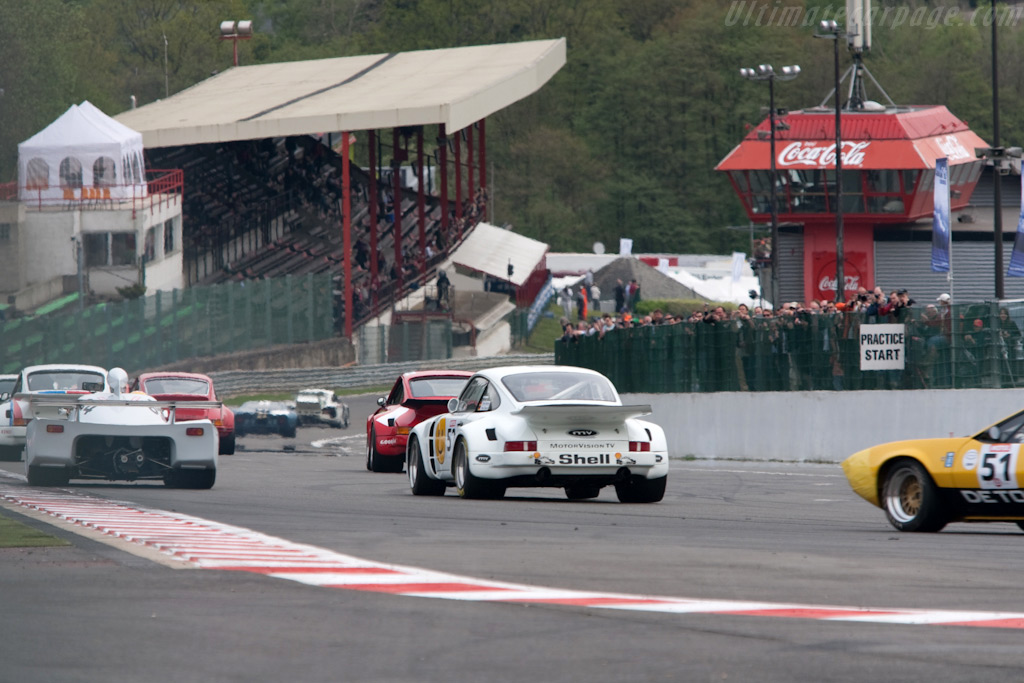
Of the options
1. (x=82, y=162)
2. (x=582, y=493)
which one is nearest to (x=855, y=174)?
(x=82, y=162)

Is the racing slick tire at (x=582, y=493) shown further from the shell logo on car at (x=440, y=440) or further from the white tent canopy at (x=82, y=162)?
the white tent canopy at (x=82, y=162)

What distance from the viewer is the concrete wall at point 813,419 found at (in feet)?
69.0

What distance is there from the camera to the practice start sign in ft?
72.9

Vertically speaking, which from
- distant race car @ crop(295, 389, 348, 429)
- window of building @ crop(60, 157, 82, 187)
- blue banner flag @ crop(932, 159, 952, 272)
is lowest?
distant race car @ crop(295, 389, 348, 429)

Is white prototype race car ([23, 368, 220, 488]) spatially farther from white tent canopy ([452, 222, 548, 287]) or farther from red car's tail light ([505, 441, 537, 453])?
white tent canopy ([452, 222, 548, 287])

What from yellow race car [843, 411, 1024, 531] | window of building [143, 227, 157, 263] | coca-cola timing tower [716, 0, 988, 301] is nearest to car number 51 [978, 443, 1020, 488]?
yellow race car [843, 411, 1024, 531]

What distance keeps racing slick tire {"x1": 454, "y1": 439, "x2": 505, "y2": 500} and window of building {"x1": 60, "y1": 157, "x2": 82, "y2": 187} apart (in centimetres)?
4753

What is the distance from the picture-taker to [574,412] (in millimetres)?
14930

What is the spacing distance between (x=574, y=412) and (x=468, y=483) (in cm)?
126

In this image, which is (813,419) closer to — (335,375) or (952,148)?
(335,375)

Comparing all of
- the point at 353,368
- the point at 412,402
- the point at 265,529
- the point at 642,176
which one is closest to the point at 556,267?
the point at 642,176

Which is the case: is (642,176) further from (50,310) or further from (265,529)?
(265,529)

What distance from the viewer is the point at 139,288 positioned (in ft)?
187

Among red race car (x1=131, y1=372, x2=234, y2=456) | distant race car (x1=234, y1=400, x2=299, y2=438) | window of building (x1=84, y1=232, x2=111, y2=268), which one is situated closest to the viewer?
red race car (x1=131, y1=372, x2=234, y2=456)
